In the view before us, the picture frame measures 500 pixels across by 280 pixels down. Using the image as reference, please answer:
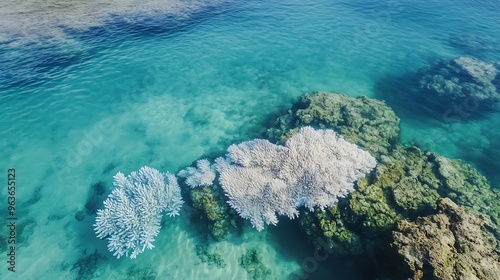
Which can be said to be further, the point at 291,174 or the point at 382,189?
the point at 291,174

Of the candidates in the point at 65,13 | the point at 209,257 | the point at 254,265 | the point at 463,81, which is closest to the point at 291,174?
the point at 254,265

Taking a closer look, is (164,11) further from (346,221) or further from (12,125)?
(346,221)

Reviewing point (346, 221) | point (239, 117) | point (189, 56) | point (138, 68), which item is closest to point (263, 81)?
point (239, 117)

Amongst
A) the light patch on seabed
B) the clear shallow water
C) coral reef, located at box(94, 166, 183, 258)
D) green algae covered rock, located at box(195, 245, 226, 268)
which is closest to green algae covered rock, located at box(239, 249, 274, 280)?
the clear shallow water

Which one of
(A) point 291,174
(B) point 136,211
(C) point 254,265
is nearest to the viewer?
(C) point 254,265

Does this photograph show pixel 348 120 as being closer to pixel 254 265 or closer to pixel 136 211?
pixel 254 265

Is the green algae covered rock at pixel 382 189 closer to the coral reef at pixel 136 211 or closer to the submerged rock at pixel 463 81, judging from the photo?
the coral reef at pixel 136 211
